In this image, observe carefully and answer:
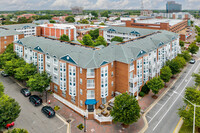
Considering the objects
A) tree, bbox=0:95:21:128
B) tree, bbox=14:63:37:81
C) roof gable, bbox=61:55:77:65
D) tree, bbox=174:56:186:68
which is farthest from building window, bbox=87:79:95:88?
tree, bbox=174:56:186:68

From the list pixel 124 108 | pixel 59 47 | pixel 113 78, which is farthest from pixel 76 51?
pixel 124 108

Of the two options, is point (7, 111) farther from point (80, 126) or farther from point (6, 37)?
point (6, 37)

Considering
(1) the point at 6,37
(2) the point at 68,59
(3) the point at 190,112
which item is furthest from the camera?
(1) the point at 6,37

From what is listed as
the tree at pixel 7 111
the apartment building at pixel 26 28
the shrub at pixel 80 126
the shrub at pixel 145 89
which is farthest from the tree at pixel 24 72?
the apartment building at pixel 26 28

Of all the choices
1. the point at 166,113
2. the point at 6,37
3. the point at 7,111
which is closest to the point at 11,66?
the point at 7,111

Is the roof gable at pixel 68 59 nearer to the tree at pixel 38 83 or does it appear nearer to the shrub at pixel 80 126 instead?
the tree at pixel 38 83

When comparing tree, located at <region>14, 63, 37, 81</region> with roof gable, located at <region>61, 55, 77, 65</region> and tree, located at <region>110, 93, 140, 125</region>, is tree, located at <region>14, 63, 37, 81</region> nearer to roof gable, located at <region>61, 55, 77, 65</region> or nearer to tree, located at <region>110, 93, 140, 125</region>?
roof gable, located at <region>61, 55, 77, 65</region>
